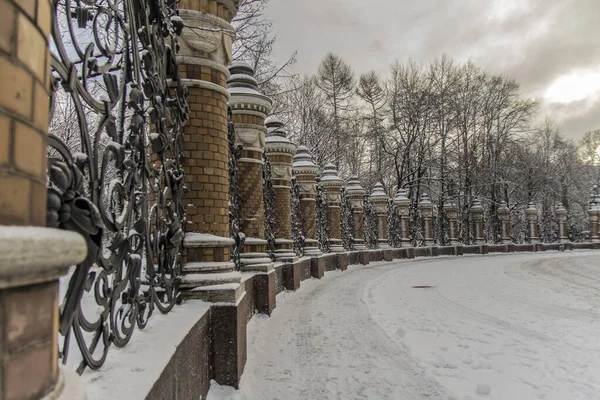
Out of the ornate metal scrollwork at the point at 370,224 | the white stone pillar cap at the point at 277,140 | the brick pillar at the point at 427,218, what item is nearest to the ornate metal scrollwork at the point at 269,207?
the white stone pillar cap at the point at 277,140

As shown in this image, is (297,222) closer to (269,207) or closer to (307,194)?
(307,194)

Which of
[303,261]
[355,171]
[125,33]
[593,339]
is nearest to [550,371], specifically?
[593,339]

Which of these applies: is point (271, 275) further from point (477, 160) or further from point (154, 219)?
point (477, 160)

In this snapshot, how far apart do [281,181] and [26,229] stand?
9790 millimetres

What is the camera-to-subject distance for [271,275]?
801cm

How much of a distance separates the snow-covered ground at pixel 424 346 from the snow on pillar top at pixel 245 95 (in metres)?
3.36

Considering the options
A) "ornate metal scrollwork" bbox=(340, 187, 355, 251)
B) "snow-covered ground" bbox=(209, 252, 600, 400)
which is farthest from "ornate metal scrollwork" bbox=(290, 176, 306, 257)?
"ornate metal scrollwork" bbox=(340, 187, 355, 251)

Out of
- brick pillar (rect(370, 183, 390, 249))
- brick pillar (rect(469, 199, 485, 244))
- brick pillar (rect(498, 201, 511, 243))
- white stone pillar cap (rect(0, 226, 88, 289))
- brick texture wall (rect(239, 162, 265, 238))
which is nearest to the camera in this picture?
white stone pillar cap (rect(0, 226, 88, 289))

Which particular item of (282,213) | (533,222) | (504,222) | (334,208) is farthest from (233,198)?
(533,222)

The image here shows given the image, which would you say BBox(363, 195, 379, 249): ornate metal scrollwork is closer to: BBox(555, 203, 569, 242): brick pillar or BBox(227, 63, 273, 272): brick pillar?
BBox(227, 63, 273, 272): brick pillar

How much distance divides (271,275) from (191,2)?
187 inches

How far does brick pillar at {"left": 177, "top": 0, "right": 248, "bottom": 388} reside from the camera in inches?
163

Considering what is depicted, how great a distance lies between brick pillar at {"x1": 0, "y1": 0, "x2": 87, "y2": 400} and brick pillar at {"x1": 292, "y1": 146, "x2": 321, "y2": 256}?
40.7 ft

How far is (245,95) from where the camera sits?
7555 mm
